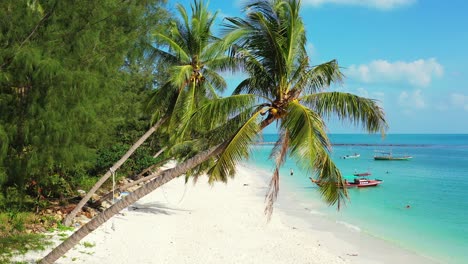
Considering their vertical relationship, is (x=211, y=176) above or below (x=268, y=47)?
below

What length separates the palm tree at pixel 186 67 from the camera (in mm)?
11164

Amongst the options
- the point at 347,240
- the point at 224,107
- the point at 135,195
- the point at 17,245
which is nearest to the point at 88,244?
the point at 17,245

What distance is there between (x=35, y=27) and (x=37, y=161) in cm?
194

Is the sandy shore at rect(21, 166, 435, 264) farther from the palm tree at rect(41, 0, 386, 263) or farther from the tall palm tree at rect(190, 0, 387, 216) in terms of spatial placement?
the tall palm tree at rect(190, 0, 387, 216)

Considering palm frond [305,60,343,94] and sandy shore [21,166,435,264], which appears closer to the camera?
palm frond [305,60,343,94]

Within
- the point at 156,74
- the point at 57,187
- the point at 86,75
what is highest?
the point at 156,74

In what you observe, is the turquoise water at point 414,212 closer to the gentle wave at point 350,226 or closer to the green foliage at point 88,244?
the gentle wave at point 350,226

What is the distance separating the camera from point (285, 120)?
18.3 feet

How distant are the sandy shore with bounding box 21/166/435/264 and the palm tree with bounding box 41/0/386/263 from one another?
3756 mm

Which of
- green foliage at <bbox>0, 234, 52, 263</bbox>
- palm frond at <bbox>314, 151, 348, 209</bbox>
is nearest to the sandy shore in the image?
green foliage at <bbox>0, 234, 52, 263</bbox>

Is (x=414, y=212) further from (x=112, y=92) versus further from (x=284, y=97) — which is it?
(x=112, y=92)

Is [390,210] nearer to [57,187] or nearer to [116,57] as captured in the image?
[57,187]

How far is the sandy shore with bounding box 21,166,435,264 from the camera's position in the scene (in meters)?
9.46

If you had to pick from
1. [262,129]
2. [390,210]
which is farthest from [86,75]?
[390,210]
